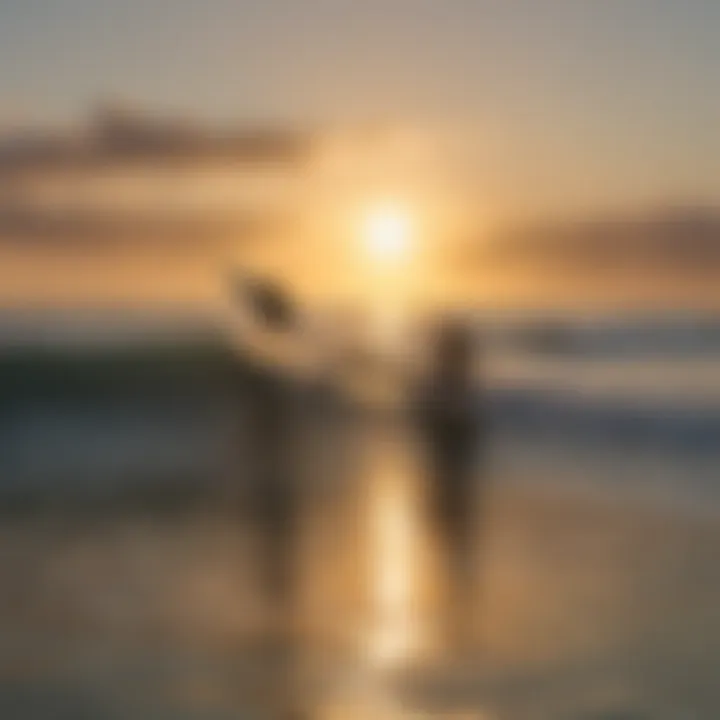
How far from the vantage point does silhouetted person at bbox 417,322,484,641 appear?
93 cm

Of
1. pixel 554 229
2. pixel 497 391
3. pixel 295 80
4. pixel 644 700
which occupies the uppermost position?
pixel 295 80

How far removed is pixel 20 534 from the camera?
36.6 inches

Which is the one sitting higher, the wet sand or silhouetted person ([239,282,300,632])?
silhouetted person ([239,282,300,632])

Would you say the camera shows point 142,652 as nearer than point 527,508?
Yes

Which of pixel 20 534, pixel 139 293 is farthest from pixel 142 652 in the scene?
pixel 139 293

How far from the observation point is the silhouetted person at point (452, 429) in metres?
0.93

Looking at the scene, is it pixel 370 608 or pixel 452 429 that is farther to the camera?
pixel 452 429

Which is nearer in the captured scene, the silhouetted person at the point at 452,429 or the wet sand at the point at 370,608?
the wet sand at the point at 370,608

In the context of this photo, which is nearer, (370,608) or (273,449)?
(370,608)

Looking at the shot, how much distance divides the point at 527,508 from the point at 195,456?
10.6 inches

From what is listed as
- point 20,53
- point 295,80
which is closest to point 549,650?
point 295,80

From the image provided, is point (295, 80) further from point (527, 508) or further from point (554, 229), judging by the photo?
point (527, 508)

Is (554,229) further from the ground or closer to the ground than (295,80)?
closer to the ground

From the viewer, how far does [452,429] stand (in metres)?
0.98
